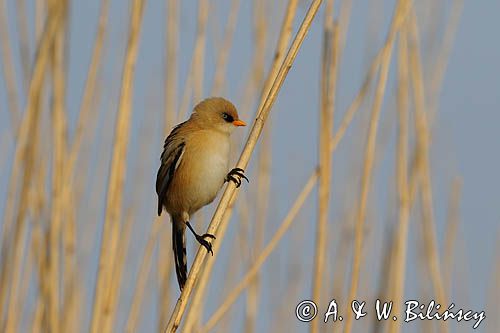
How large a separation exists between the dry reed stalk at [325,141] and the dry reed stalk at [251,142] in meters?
0.26

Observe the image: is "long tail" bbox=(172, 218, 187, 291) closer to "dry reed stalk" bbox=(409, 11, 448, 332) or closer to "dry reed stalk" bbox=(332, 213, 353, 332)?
"dry reed stalk" bbox=(332, 213, 353, 332)

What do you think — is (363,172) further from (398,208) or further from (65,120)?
(65,120)

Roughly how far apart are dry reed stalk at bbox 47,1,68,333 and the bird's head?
45cm

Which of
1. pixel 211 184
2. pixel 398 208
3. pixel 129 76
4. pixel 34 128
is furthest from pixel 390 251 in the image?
pixel 34 128

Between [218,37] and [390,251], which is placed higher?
[218,37]

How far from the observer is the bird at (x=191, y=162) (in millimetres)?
1881

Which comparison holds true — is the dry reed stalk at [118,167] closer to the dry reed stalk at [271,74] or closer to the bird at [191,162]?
the dry reed stalk at [271,74]

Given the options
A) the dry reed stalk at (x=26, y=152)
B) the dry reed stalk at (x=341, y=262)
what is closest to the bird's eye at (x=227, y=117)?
the dry reed stalk at (x=341, y=262)

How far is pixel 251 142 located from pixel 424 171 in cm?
65

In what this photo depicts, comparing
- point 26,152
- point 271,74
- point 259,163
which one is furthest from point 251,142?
point 259,163

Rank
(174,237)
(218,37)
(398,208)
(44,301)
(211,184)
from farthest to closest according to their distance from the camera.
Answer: (218,37), (174,237), (211,184), (398,208), (44,301)

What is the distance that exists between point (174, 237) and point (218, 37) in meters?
0.56

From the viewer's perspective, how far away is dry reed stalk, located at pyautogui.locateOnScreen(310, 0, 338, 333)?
150cm

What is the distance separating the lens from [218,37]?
214 centimetres
